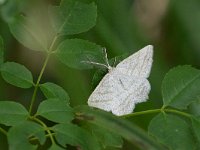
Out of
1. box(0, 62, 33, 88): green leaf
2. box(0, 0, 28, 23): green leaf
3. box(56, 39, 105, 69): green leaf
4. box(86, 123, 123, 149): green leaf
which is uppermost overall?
box(0, 0, 28, 23): green leaf

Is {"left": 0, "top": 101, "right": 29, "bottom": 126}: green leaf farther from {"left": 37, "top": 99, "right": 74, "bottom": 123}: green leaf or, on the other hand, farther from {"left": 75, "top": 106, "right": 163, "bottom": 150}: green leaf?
{"left": 75, "top": 106, "right": 163, "bottom": 150}: green leaf

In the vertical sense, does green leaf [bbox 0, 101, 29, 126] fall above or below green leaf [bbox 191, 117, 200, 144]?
above

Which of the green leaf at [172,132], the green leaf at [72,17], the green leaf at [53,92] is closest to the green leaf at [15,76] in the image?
the green leaf at [53,92]

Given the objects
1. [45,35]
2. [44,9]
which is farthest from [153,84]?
[45,35]

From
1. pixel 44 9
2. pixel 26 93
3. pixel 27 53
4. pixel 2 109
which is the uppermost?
pixel 44 9

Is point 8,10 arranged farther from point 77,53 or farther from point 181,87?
point 181,87

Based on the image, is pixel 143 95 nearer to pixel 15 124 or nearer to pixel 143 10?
Result: pixel 15 124

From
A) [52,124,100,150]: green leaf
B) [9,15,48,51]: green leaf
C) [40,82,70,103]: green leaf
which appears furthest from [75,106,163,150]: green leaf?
[9,15,48,51]: green leaf
